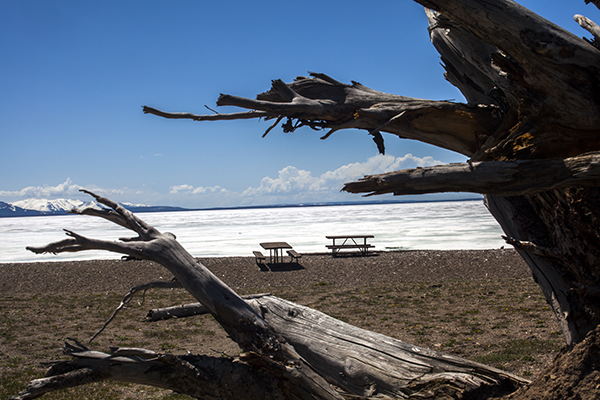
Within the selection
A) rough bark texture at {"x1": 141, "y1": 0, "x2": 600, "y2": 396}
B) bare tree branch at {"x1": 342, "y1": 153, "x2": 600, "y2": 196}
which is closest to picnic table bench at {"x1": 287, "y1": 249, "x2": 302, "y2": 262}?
rough bark texture at {"x1": 141, "y1": 0, "x2": 600, "y2": 396}

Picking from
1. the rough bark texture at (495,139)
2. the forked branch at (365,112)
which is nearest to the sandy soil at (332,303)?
the rough bark texture at (495,139)

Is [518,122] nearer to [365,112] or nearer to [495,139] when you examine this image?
[495,139]

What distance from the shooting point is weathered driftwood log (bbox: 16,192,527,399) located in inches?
125

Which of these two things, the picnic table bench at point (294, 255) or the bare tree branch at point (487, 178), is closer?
the bare tree branch at point (487, 178)

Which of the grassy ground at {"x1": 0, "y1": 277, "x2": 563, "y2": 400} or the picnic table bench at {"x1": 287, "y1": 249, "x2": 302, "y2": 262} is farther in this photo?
the picnic table bench at {"x1": 287, "y1": 249, "x2": 302, "y2": 262}

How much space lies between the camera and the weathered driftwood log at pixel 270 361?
10.4ft

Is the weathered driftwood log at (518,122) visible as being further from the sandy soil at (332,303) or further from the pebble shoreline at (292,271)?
the pebble shoreline at (292,271)

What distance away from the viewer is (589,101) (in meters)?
3.02

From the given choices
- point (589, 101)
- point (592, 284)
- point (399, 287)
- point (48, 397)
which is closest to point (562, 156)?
point (589, 101)

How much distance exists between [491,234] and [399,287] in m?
17.2

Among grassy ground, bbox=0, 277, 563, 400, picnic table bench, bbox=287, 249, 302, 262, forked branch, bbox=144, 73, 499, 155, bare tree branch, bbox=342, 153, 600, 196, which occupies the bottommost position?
grassy ground, bbox=0, 277, 563, 400

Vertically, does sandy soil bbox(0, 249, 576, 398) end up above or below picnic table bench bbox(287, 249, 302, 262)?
below

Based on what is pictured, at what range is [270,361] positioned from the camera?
10.7 feet

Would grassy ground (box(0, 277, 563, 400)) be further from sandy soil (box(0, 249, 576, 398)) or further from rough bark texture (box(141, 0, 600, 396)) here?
rough bark texture (box(141, 0, 600, 396))
